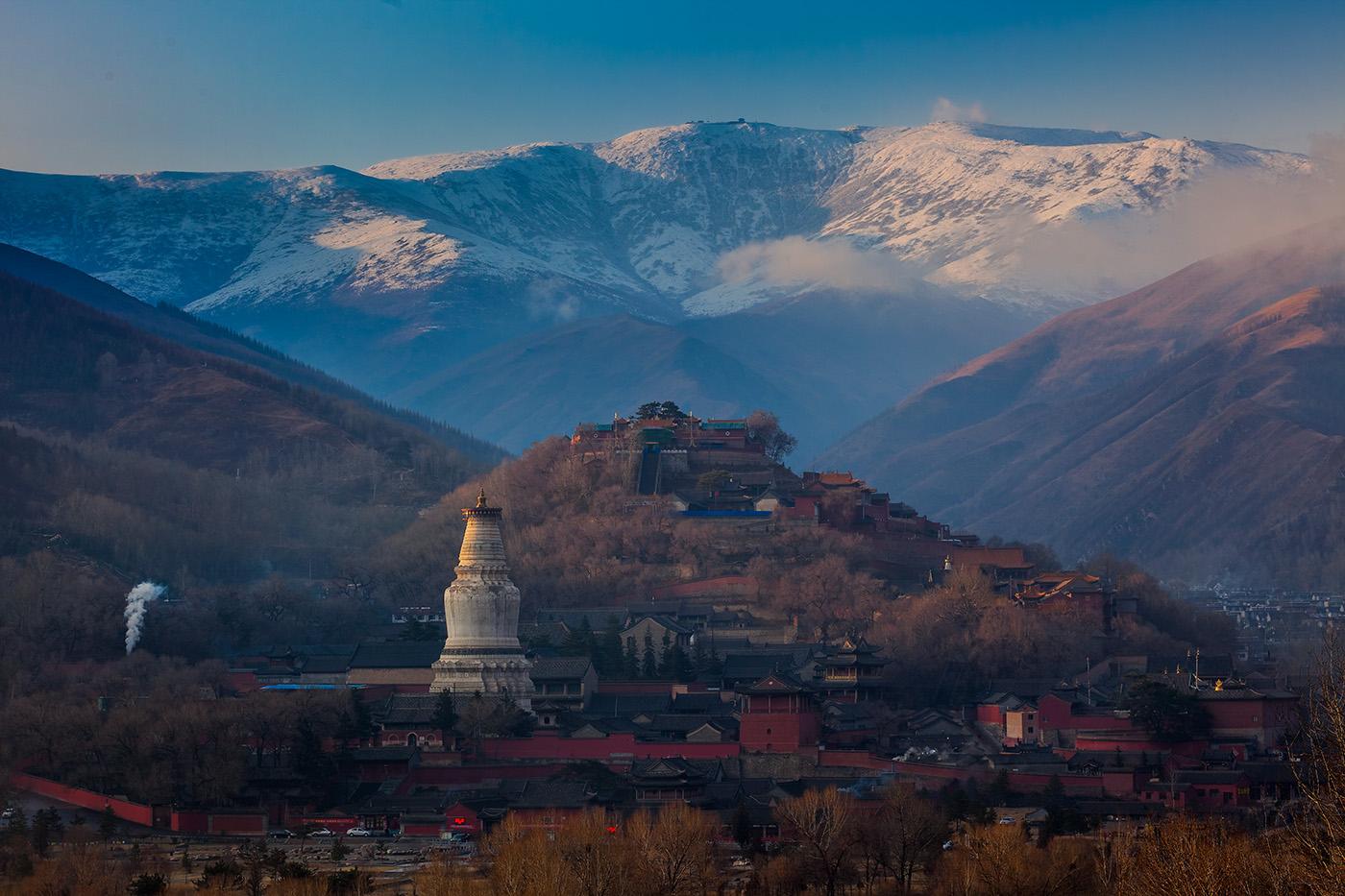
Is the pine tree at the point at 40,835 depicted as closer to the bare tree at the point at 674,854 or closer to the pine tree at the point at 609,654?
the bare tree at the point at 674,854

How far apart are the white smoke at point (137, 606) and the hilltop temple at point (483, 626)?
12.3 m

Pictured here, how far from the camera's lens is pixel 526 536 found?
5054 inches

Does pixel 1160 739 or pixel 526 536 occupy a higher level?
pixel 526 536

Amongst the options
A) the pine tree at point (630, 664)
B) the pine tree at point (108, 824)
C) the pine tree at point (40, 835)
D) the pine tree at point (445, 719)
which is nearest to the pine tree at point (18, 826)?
the pine tree at point (40, 835)

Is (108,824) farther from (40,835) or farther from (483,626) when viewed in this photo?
(483,626)

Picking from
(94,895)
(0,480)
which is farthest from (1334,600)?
(94,895)

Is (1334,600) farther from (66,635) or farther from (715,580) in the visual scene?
(66,635)

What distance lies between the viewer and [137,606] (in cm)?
11050

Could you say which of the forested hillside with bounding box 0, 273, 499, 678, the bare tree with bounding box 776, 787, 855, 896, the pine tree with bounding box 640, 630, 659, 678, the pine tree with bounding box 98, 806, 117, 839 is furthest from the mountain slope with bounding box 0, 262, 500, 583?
the bare tree with bounding box 776, 787, 855, 896

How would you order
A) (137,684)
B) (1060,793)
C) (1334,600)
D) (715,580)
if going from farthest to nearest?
(1334,600) → (715,580) → (137,684) → (1060,793)

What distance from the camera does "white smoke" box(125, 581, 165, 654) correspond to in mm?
107812

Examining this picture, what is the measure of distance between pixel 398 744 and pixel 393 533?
5417 centimetres

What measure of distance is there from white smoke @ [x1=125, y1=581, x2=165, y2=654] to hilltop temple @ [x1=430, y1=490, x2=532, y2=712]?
12326 millimetres

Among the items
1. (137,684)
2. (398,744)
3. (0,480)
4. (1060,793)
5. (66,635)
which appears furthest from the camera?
(0,480)
